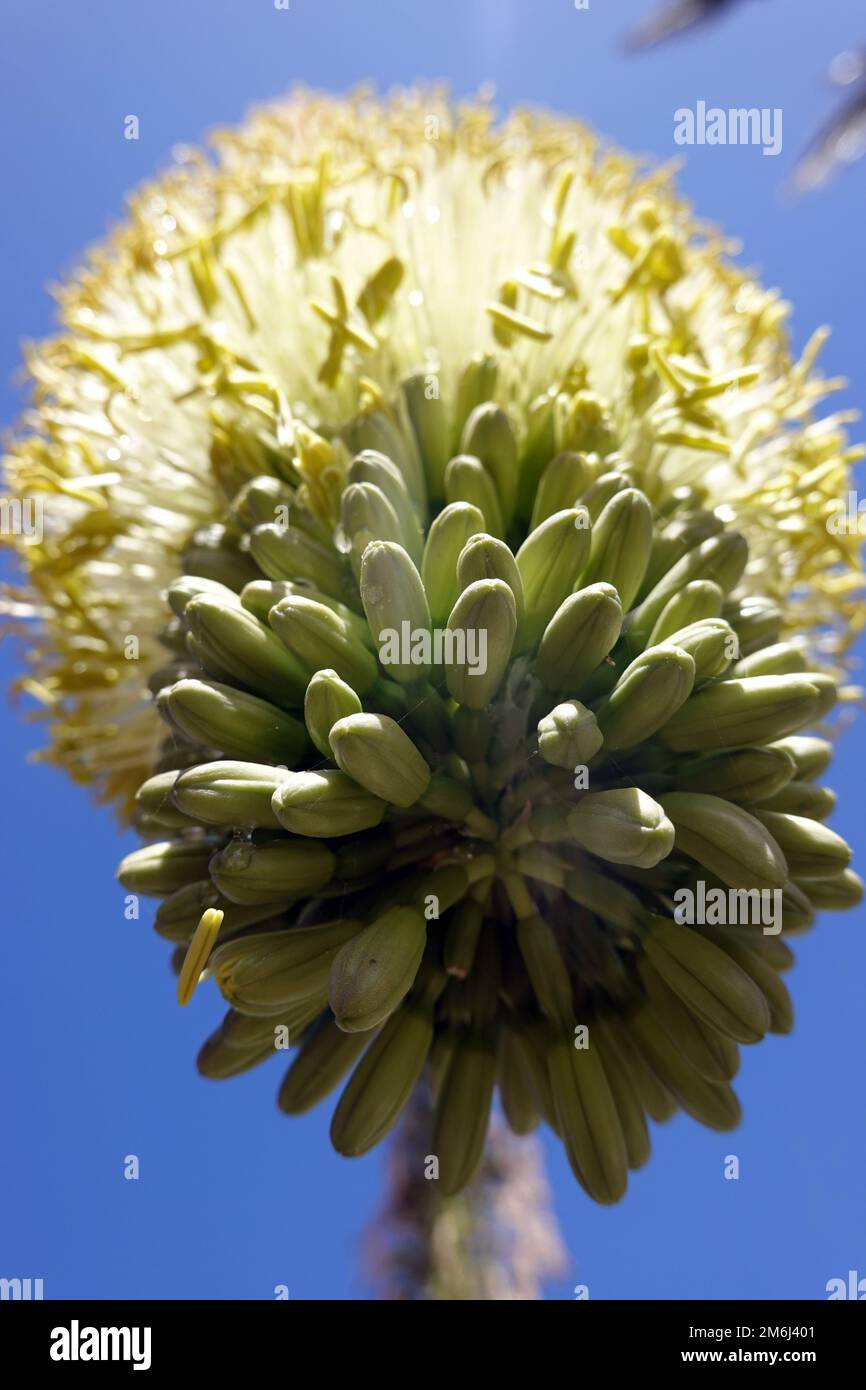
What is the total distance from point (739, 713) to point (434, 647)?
0.60 meters

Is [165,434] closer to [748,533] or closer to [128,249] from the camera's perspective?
[128,249]

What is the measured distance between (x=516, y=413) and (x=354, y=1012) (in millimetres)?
1554

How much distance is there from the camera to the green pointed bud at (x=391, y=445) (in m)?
2.65

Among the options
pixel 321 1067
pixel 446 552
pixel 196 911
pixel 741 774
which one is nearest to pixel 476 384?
pixel 446 552

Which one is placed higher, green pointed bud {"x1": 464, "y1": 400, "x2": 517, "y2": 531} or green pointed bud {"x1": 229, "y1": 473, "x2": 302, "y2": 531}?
green pointed bud {"x1": 464, "y1": 400, "x2": 517, "y2": 531}

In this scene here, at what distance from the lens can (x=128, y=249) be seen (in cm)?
329

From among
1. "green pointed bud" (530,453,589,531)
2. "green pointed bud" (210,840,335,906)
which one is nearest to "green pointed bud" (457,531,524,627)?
"green pointed bud" (530,453,589,531)

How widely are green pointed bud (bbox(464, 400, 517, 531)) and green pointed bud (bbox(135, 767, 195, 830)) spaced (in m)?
0.95

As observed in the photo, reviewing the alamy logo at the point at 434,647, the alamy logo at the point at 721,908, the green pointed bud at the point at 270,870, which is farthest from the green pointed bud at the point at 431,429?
the alamy logo at the point at 721,908

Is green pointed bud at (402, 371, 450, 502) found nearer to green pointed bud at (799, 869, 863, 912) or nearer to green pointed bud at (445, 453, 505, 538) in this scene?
green pointed bud at (445, 453, 505, 538)

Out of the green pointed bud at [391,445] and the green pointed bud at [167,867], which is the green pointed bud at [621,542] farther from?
the green pointed bud at [167,867]

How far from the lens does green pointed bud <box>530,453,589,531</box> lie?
2508 mm

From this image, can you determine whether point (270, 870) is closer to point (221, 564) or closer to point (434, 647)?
point (434, 647)

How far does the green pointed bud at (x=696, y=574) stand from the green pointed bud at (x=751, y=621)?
0.07m
